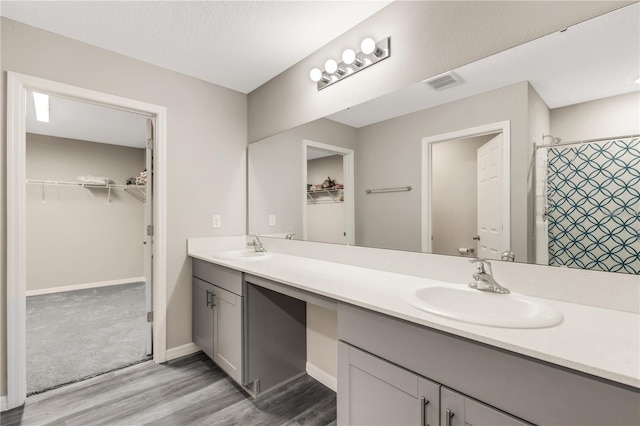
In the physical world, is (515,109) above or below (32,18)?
below

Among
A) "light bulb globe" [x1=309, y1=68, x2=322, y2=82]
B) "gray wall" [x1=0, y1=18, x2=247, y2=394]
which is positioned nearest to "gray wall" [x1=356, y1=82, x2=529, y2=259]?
"light bulb globe" [x1=309, y1=68, x2=322, y2=82]

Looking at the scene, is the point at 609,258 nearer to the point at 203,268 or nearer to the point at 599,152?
the point at 599,152

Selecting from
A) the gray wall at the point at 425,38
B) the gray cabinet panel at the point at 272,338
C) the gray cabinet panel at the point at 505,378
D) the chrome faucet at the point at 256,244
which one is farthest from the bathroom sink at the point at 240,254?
the gray cabinet panel at the point at 505,378

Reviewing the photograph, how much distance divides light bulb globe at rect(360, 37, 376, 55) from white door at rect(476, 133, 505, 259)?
82 cm

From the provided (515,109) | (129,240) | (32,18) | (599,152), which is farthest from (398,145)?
(129,240)

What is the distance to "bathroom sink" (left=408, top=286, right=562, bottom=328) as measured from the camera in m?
0.88

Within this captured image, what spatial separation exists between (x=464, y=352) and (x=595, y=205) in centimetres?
77

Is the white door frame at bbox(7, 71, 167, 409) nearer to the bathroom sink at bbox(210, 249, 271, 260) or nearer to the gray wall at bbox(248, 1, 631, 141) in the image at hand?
the bathroom sink at bbox(210, 249, 271, 260)

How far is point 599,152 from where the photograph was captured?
106cm

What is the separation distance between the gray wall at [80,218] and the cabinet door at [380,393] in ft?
16.2

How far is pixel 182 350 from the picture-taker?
2404 millimetres

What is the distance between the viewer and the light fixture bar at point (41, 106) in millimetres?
2954

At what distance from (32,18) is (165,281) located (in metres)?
1.87

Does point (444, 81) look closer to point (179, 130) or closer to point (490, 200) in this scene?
point (490, 200)
